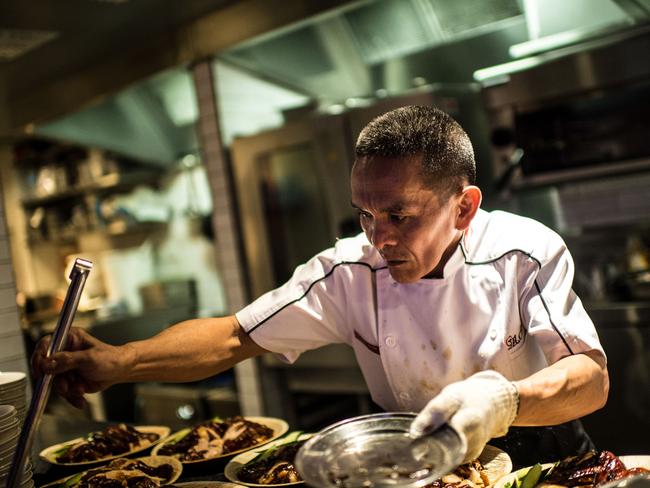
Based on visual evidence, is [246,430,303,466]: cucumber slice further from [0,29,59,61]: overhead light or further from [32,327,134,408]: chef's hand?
[0,29,59,61]: overhead light

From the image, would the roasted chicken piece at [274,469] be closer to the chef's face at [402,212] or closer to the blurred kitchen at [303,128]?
the chef's face at [402,212]

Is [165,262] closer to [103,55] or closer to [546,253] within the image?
[103,55]

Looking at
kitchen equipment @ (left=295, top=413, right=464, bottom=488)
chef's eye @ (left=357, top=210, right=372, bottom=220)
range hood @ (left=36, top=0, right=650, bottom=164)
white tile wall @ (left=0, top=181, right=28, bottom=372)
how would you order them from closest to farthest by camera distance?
kitchen equipment @ (left=295, top=413, right=464, bottom=488)
chef's eye @ (left=357, top=210, right=372, bottom=220)
white tile wall @ (left=0, top=181, right=28, bottom=372)
range hood @ (left=36, top=0, right=650, bottom=164)

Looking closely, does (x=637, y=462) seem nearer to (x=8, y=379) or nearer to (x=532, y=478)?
(x=532, y=478)

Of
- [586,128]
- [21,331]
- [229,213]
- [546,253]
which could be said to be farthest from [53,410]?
[546,253]

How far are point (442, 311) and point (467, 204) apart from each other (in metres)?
0.32

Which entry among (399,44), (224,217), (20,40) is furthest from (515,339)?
(20,40)

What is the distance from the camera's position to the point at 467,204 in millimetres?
1655

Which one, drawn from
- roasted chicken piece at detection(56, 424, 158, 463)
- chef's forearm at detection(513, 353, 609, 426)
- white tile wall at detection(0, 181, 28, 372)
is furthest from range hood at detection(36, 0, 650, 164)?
chef's forearm at detection(513, 353, 609, 426)

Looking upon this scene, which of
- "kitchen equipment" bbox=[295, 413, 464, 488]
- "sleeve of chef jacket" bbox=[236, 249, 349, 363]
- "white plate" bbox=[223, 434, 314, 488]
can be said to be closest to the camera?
"kitchen equipment" bbox=[295, 413, 464, 488]

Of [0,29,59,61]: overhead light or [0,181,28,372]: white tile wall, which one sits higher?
[0,29,59,61]: overhead light

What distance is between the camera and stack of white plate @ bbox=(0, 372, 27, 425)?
179 centimetres

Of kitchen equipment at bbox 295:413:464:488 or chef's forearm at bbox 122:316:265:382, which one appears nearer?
kitchen equipment at bbox 295:413:464:488

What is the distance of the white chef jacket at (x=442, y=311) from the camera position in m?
1.66
